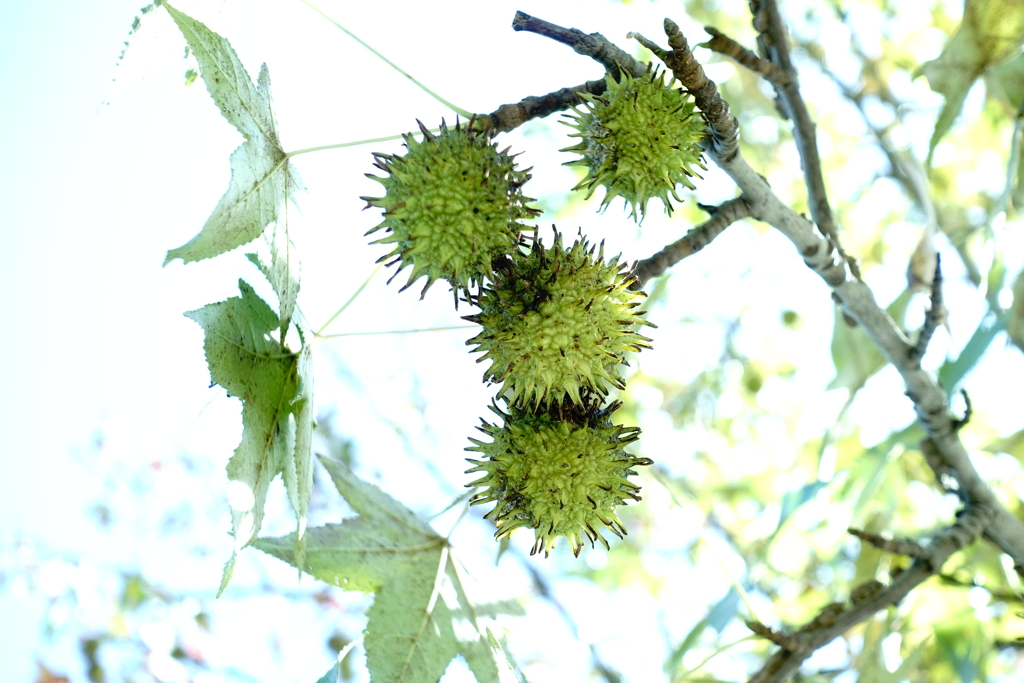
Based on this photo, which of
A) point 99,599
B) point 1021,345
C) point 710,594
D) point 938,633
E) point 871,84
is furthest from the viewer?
point 99,599

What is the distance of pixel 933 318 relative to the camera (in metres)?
2.14

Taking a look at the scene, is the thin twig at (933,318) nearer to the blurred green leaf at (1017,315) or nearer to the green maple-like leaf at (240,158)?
the blurred green leaf at (1017,315)

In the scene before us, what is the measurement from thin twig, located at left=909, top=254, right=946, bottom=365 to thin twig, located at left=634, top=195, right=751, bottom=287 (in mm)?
773

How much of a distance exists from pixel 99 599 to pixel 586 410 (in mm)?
5590

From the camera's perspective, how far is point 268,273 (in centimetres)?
154

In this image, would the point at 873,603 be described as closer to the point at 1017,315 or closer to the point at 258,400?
the point at 1017,315

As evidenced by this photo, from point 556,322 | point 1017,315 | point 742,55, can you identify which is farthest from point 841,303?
point 556,322

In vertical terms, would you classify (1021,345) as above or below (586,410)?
above

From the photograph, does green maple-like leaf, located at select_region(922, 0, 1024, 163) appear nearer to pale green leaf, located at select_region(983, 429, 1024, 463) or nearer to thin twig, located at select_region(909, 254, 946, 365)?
thin twig, located at select_region(909, 254, 946, 365)

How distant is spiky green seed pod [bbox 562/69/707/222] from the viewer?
158 centimetres

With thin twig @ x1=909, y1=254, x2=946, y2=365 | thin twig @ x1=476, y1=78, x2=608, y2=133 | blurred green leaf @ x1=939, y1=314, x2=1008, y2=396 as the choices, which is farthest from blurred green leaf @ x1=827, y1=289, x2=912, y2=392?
thin twig @ x1=476, y1=78, x2=608, y2=133

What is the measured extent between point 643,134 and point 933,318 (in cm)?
111

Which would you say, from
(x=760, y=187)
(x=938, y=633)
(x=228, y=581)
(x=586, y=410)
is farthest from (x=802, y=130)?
(x=938, y=633)

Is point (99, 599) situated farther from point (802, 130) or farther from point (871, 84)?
point (871, 84)
